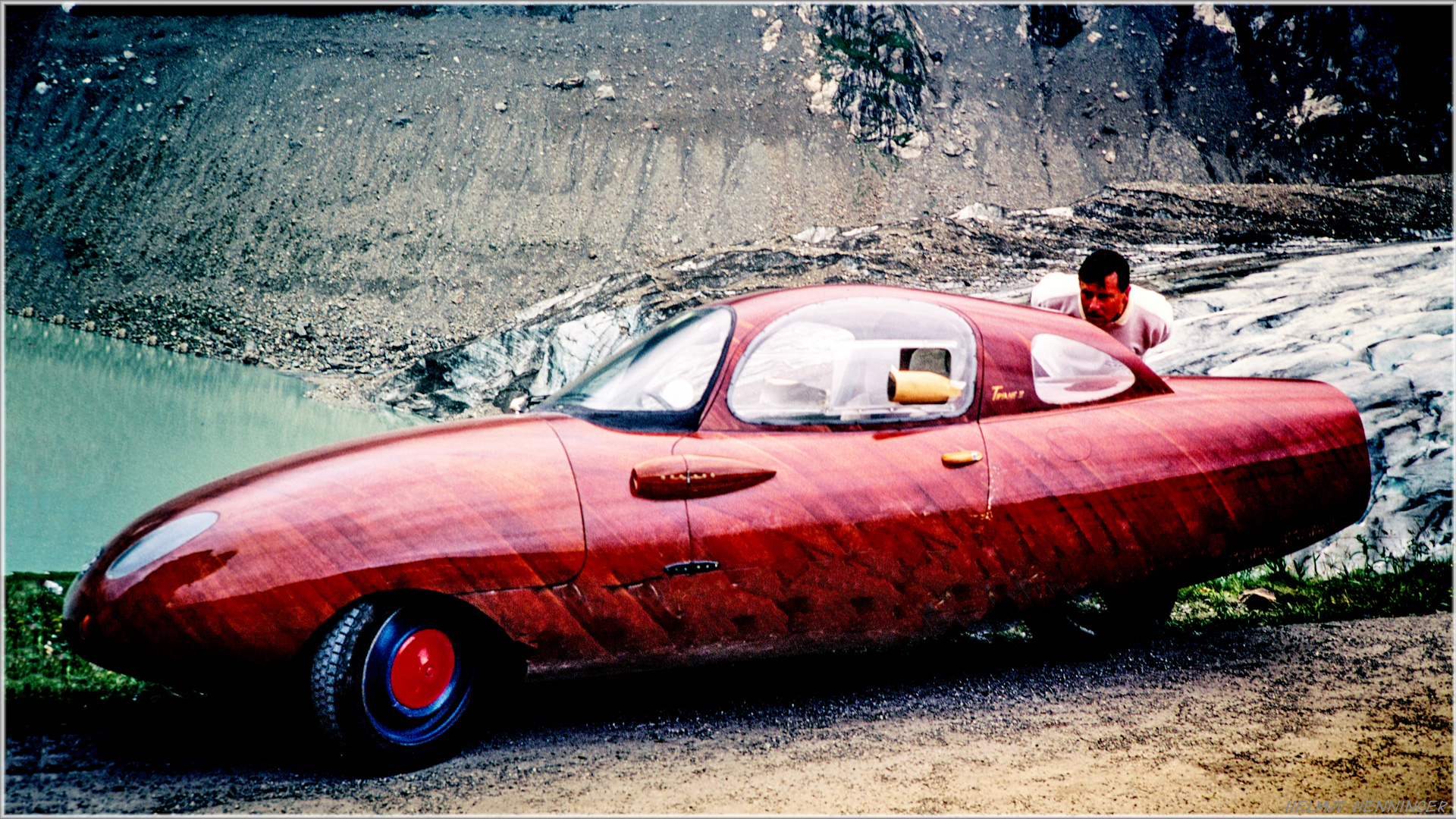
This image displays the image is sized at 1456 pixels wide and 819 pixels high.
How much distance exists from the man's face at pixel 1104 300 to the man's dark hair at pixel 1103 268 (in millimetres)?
18

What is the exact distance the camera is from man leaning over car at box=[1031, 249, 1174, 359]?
4395mm

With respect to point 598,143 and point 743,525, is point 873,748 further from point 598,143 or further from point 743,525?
point 598,143

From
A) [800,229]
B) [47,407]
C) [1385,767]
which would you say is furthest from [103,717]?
[800,229]

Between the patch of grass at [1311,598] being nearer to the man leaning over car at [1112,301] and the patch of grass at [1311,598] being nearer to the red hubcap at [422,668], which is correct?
the man leaning over car at [1112,301]

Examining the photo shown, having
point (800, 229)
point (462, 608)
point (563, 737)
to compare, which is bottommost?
point (563, 737)

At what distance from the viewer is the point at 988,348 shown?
327cm

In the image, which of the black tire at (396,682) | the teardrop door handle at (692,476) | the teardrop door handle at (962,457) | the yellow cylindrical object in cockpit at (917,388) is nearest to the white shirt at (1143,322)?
the teardrop door handle at (962,457)

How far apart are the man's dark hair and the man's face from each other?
18 mm

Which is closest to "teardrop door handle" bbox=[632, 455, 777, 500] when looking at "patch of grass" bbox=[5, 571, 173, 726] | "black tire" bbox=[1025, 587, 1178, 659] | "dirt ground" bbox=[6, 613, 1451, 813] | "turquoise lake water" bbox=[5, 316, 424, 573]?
"dirt ground" bbox=[6, 613, 1451, 813]

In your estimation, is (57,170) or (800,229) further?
(57,170)

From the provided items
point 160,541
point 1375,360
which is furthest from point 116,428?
point 1375,360

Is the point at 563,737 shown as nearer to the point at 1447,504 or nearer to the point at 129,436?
the point at 1447,504

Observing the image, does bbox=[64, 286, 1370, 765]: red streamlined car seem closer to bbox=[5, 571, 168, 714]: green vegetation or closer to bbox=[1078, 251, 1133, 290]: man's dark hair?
bbox=[5, 571, 168, 714]: green vegetation

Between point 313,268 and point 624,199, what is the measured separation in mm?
8425
